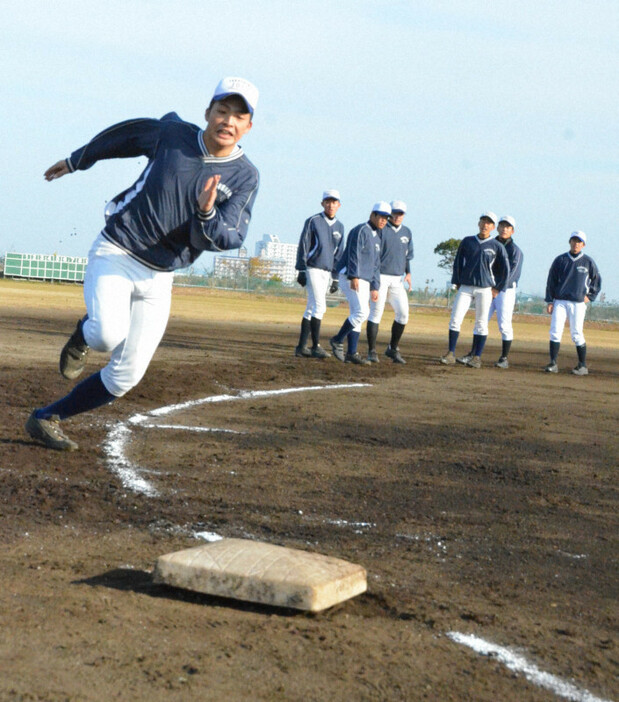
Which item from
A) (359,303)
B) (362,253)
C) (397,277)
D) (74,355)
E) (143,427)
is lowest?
(143,427)

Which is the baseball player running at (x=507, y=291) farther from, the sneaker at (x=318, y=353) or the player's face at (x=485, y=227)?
the sneaker at (x=318, y=353)

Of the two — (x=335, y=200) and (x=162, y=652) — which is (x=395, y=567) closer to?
(x=162, y=652)

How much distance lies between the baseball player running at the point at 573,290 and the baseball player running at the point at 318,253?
377cm

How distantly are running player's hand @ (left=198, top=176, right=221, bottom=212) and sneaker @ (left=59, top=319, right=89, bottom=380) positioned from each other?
122 cm

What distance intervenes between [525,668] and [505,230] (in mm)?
13435

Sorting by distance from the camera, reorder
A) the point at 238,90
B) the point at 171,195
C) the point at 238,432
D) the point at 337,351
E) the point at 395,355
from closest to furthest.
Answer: the point at 238,90 → the point at 171,195 → the point at 238,432 → the point at 337,351 → the point at 395,355

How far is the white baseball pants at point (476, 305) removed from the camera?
15930 millimetres

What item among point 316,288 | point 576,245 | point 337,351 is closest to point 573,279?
point 576,245

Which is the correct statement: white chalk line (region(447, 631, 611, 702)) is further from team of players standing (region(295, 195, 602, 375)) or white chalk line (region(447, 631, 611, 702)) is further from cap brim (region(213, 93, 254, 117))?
team of players standing (region(295, 195, 602, 375))

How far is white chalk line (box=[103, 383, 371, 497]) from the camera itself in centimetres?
565

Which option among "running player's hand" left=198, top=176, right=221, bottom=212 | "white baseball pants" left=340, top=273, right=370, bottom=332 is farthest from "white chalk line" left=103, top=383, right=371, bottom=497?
"white baseball pants" left=340, top=273, right=370, bottom=332

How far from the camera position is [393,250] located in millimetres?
15461

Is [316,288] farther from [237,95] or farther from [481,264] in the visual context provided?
Result: [237,95]

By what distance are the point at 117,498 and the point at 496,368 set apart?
37.3ft
